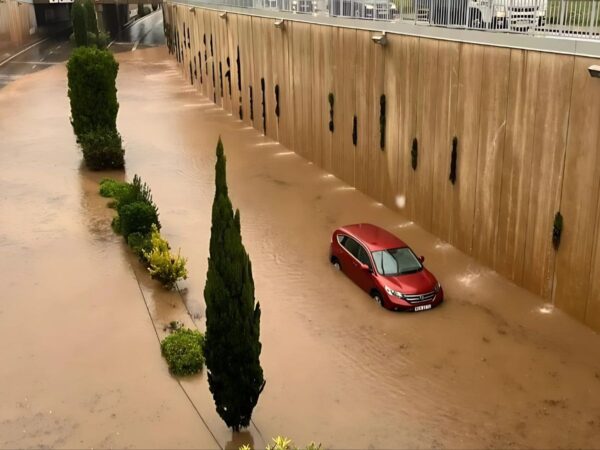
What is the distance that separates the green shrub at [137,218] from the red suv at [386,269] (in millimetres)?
5105

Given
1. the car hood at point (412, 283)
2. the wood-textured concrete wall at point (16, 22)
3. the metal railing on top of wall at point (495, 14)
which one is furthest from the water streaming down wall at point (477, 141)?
the wood-textured concrete wall at point (16, 22)

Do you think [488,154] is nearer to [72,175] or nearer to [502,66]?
[502,66]

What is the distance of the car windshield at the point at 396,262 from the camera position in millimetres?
15609

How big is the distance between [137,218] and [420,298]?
7.92 meters

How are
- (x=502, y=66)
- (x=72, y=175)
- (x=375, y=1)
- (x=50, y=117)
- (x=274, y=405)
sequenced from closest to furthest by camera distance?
(x=274, y=405) < (x=502, y=66) < (x=375, y=1) < (x=72, y=175) < (x=50, y=117)

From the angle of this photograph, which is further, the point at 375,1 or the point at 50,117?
the point at 50,117

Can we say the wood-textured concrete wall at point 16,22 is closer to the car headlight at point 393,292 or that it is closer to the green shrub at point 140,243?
the green shrub at point 140,243

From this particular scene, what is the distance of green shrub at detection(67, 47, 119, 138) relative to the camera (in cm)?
2562

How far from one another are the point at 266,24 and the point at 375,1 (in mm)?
9812

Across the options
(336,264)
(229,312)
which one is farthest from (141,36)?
(229,312)

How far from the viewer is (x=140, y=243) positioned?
18.1 meters

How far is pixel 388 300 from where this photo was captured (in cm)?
1507

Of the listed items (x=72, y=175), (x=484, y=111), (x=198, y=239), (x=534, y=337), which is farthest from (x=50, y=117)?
(x=534, y=337)

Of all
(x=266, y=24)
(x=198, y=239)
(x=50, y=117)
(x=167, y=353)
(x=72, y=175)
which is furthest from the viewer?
(x=50, y=117)
